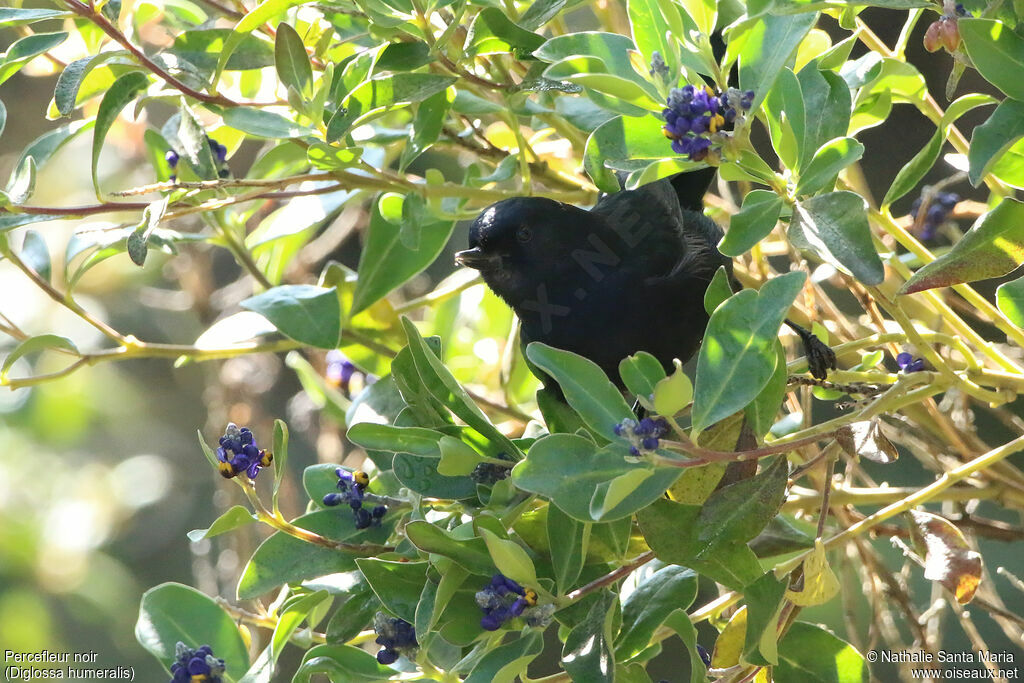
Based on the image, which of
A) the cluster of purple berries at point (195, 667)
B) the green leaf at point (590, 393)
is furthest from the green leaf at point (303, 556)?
the green leaf at point (590, 393)

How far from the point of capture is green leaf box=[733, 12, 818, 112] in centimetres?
106

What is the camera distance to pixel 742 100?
3.40 ft

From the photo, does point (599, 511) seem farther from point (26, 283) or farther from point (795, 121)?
point (26, 283)

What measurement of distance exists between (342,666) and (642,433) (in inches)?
22.4

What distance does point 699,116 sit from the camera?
103 cm

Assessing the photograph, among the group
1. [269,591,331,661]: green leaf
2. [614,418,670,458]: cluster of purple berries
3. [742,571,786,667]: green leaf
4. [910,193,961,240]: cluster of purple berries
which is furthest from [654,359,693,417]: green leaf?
[910,193,961,240]: cluster of purple berries

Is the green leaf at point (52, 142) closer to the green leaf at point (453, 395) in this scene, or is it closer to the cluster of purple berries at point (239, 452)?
the cluster of purple berries at point (239, 452)

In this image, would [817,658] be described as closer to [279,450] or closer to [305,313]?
[279,450]

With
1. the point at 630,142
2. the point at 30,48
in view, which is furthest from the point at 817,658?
the point at 30,48

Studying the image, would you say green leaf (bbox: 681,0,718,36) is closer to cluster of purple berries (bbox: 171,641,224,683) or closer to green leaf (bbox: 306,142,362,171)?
green leaf (bbox: 306,142,362,171)

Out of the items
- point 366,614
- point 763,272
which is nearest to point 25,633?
point 366,614

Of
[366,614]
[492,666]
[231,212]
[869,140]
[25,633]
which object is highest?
[231,212]

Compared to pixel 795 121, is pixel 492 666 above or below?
below

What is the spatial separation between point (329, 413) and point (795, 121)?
1224 millimetres
